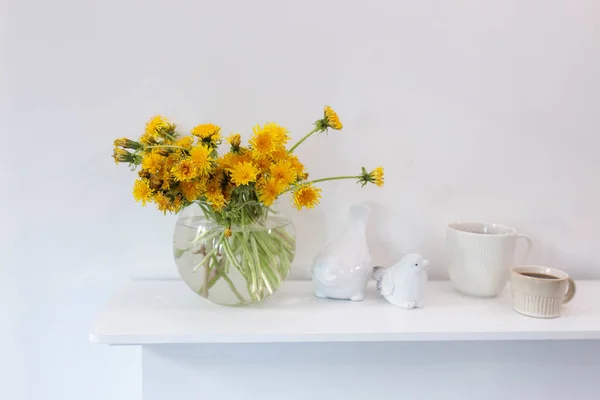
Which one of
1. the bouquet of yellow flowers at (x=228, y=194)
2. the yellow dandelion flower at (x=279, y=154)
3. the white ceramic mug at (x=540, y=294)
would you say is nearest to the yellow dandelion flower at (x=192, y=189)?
the bouquet of yellow flowers at (x=228, y=194)

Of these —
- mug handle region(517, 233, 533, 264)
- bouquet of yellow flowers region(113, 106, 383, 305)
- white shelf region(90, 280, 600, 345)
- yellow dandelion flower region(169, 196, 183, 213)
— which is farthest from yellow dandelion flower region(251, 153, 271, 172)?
mug handle region(517, 233, 533, 264)

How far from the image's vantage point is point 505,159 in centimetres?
93

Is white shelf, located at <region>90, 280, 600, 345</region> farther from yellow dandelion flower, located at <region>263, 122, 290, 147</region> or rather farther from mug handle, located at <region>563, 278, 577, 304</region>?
yellow dandelion flower, located at <region>263, 122, 290, 147</region>

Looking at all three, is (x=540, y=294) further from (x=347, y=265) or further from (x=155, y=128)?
(x=155, y=128)

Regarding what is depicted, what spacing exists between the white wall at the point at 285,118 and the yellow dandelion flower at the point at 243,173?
0.65 feet

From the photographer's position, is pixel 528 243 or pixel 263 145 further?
pixel 528 243

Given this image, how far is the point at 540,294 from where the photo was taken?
771 mm

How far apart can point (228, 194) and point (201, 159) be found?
0.06 metres

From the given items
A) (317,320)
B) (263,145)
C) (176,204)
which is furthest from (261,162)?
(317,320)

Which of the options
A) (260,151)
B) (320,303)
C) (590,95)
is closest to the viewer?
(260,151)

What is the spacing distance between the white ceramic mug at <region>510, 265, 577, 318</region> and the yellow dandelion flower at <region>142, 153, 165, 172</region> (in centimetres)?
54

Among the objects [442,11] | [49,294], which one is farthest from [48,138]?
[442,11]

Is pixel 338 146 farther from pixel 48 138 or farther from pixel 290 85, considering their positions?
pixel 48 138

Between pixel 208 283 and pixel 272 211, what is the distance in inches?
5.5
